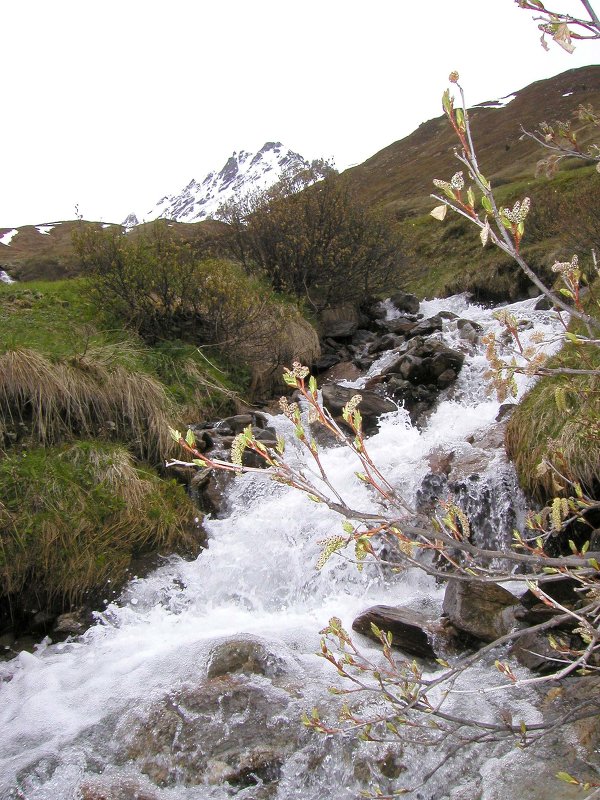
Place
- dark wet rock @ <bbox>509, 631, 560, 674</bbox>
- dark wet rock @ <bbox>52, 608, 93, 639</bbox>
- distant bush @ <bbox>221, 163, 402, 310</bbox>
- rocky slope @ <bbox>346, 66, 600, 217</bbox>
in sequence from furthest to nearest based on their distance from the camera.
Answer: rocky slope @ <bbox>346, 66, 600, 217</bbox> → distant bush @ <bbox>221, 163, 402, 310</bbox> → dark wet rock @ <bbox>52, 608, 93, 639</bbox> → dark wet rock @ <bbox>509, 631, 560, 674</bbox>

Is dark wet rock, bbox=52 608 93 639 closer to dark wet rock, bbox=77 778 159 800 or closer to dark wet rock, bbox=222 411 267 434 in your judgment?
dark wet rock, bbox=77 778 159 800

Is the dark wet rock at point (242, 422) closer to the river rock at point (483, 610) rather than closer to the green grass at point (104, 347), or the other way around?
the green grass at point (104, 347)

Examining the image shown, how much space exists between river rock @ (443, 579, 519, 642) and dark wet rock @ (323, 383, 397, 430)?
14.1 feet

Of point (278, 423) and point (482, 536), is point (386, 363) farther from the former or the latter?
point (482, 536)

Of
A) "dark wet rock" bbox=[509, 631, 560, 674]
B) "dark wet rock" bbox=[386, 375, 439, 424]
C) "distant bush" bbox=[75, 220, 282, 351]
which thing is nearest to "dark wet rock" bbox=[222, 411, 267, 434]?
"distant bush" bbox=[75, 220, 282, 351]

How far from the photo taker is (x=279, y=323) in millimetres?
10773

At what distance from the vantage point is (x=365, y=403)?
911 cm

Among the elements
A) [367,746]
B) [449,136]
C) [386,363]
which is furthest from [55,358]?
[449,136]

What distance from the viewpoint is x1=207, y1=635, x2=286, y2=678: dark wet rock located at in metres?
4.27

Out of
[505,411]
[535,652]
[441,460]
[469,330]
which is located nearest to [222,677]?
[535,652]

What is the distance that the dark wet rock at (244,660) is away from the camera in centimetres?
427

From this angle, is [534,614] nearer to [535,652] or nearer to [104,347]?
[535,652]

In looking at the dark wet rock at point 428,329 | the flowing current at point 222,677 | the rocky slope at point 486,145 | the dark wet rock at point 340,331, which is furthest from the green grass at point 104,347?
the rocky slope at point 486,145

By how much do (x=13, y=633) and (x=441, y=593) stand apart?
3.84m
